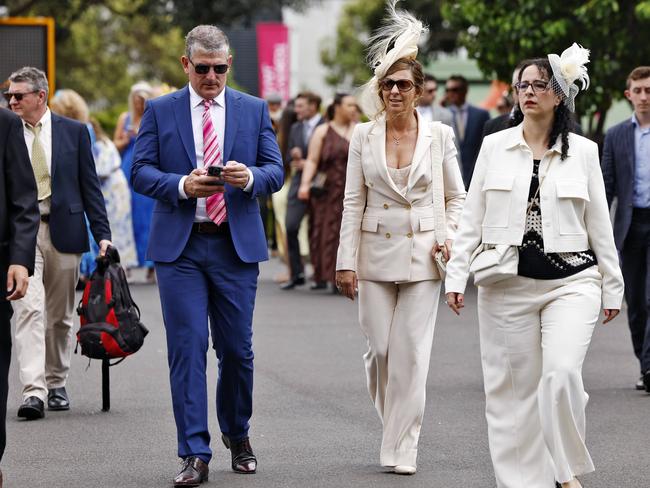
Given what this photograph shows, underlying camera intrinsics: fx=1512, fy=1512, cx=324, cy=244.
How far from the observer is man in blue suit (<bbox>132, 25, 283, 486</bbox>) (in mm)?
7062

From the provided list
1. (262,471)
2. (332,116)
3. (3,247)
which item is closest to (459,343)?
(332,116)

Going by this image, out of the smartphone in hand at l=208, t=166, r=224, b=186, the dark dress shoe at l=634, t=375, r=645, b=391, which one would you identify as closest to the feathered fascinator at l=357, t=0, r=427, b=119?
the smartphone in hand at l=208, t=166, r=224, b=186

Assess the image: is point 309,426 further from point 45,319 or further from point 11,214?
point 11,214

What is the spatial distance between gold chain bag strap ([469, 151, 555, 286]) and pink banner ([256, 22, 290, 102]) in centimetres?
3323

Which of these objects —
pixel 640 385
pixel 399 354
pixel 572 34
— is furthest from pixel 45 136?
pixel 572 34

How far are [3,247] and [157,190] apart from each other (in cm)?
88

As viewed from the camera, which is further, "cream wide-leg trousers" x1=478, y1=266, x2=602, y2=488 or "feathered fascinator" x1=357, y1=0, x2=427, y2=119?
"feathered fascinator" x1=357, y1=0, x2=427, y2=119

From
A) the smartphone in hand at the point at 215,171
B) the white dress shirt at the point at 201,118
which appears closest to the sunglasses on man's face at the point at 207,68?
the white dress shirt at the point at 201,118

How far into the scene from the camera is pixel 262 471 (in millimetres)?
7473

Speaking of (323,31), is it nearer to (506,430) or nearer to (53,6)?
(53,6)

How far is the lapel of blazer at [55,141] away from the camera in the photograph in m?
9.26

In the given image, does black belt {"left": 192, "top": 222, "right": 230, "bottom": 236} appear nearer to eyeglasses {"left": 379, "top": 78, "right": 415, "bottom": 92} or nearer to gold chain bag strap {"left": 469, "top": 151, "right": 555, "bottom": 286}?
eyeglasses {"left": 379, "top": 78, "right": 415, "bottom": 92}

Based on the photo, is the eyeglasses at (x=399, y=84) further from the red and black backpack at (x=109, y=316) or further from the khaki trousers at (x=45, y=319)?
the khaki trousers at (x=45, y=319)

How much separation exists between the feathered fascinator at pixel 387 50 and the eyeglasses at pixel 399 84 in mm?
39
